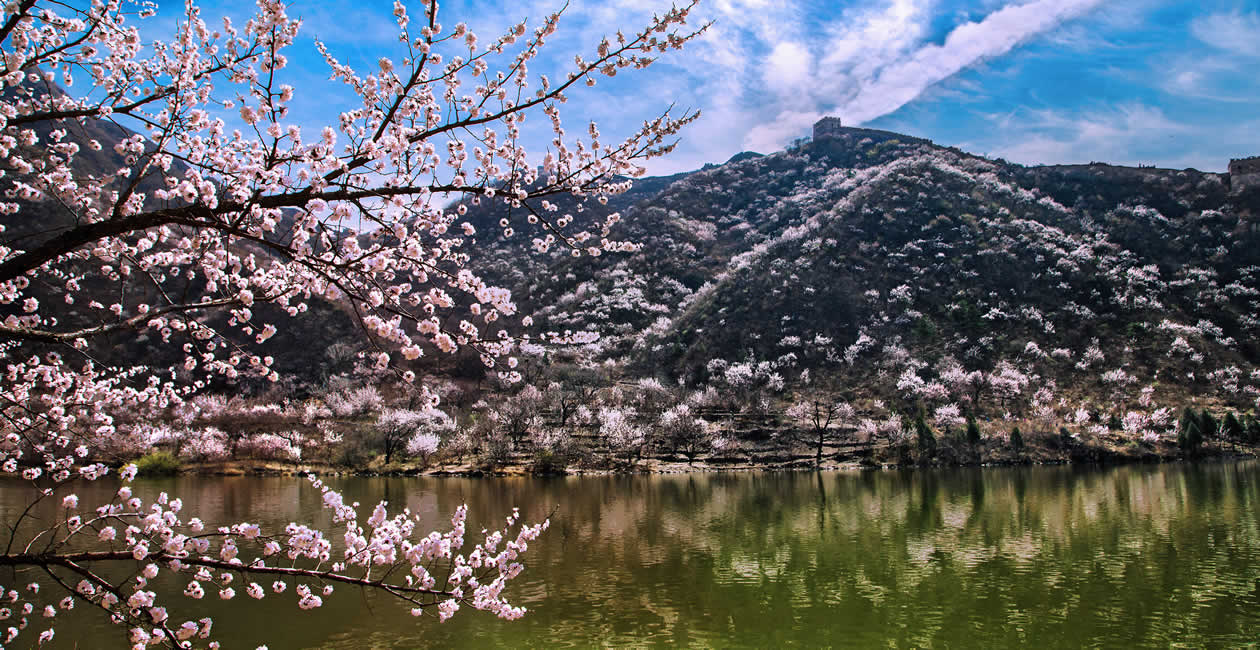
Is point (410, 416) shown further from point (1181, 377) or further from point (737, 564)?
point (1181, 377)

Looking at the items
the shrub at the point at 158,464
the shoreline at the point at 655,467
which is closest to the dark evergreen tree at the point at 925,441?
the shoreline at the point at 655,467

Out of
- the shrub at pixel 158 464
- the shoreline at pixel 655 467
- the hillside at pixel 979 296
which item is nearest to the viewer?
the shrub at pixel 158 464

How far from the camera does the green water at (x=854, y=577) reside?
56.0 ft

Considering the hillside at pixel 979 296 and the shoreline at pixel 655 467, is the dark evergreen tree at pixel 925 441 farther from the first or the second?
the hillside at pixel 979 296

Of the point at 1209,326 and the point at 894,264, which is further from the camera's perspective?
the point at 894,264

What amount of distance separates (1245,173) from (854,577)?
558 ft

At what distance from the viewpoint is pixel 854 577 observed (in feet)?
74.2

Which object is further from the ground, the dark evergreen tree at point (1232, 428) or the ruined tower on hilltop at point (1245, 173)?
the ruined tower on hilltop at point (1245, 173)

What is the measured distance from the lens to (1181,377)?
8944cm

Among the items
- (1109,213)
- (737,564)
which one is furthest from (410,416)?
(1109,213)

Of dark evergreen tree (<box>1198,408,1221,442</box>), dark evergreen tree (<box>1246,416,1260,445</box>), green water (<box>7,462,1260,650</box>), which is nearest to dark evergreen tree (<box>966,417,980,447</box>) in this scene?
dark evergreen tree (<box>1198,408,1221,442</box>)

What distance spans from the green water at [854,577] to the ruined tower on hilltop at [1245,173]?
12406 centimetres

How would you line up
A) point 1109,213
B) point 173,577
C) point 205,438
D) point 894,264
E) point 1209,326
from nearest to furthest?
point 173,577 < point 205,438 < point 1209,326 < point 894,264 < point 1109,213

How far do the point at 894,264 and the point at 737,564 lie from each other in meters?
116
